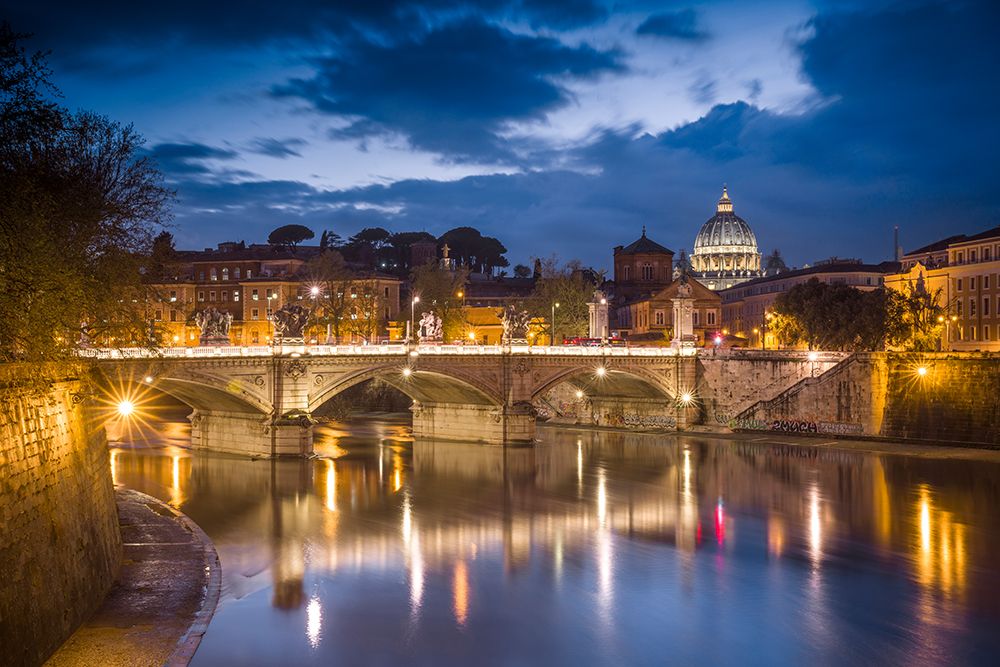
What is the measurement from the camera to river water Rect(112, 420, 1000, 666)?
23734 millimetres

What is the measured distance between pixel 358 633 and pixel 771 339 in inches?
3242

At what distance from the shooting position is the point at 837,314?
7625 cm

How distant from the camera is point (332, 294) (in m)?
83.2

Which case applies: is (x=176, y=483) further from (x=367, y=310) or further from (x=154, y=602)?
(x=367, y=310)

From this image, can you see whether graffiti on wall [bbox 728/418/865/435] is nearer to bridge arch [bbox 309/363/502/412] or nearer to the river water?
the river water

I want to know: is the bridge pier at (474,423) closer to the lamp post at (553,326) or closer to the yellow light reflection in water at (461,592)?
the lamp post at (553,326)

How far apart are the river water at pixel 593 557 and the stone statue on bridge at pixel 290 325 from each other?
6.51 meters

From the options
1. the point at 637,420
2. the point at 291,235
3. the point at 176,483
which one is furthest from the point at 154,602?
the point at 291,235

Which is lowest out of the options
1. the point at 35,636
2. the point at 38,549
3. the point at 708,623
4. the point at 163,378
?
the point at 708,623

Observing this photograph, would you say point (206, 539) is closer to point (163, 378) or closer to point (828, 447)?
point (163, 378)

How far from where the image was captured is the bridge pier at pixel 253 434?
171 ft

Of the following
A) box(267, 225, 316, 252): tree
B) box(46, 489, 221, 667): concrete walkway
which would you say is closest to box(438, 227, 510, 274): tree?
box(267, 225, 316, 252): tree

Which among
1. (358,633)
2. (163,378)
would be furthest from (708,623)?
(163,378)

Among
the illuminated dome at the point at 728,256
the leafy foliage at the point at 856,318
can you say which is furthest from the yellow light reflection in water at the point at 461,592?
the illuminated dome at the point at 728,256
